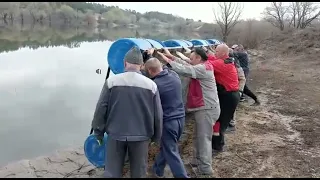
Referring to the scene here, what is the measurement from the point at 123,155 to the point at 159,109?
2.07 ft

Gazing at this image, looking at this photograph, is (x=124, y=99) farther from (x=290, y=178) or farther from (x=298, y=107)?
(x=298, y=107)

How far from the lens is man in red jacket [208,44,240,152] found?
16.3 ft

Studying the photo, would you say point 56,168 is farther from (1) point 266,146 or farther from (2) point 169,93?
(1) point 266,146

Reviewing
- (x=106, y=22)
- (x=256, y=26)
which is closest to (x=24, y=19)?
(x=106, y=22)

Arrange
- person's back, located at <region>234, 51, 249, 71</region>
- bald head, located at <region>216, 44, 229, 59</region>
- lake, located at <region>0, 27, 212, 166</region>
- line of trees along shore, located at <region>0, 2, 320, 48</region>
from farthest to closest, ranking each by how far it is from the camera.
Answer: line of trees along shore, located at <region>0, 2, 320, 48</region> → person's back, located at <region>234, 51, 249, 71</region> → lake, located at <region>0, 27, 212, 166</region> → bald head, located at <region>216, 44, 229, 59</region>

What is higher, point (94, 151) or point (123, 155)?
point (123, 155)

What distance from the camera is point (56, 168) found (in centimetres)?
559

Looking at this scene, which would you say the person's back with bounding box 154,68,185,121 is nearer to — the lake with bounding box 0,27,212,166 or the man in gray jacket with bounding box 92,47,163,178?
the man in gray jacket with bounding box 92,47,163,178

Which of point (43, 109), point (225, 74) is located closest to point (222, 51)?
point (225, 74)

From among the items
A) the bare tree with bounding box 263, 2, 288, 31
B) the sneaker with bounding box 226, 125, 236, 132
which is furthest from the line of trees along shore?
the sneaker with bounding box 226, 125, 236, 132

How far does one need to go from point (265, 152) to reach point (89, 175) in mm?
2866

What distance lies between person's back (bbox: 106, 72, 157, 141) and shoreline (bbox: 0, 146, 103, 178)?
1750 millimetres

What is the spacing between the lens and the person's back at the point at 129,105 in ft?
11.0

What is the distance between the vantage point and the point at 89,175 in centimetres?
494
